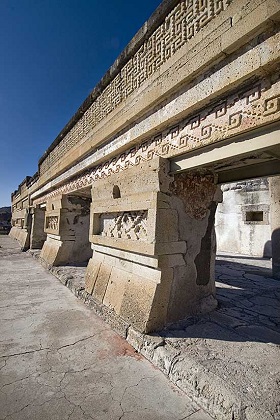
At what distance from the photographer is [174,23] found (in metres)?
2.34

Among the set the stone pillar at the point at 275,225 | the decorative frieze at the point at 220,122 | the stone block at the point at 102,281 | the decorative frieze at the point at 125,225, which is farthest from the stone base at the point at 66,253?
the stone pillar at the point at 275,225

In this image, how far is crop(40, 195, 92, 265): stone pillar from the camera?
6.11m

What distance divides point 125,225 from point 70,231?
11.4ft

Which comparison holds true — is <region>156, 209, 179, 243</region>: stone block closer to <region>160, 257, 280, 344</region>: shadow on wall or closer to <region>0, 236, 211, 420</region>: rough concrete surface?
<region>160, 257, 280, 344</region>: shadow on wall

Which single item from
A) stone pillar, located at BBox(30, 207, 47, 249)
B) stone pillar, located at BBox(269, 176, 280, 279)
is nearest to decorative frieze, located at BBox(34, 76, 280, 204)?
stone pillar, located at BBox(269, 176, 280, 279)

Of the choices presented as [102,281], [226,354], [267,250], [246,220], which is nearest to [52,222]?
[102,281]

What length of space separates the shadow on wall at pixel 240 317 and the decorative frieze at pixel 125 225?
1.10m

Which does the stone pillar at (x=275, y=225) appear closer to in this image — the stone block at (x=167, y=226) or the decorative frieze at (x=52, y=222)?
the stone block at (x=167, y=226)

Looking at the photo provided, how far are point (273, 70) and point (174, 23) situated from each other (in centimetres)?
133

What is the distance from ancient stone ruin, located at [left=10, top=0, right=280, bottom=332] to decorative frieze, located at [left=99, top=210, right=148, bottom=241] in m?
0.02

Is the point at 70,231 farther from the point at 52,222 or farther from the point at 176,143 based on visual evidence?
the point at 176,143

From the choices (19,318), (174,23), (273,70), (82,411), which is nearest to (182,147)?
(273,70)

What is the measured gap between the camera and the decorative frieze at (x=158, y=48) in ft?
6.66

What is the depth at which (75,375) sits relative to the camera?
189 centimetres
